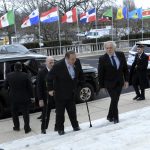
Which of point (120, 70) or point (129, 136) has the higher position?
point (120, 70)

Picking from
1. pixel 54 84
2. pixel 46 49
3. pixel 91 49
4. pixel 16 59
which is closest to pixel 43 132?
pixel 54 84

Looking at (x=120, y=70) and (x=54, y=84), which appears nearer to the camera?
(x=54, y=84)

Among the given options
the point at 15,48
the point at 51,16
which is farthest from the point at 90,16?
the point at 15,48

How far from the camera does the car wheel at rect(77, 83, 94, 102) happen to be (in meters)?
10.3

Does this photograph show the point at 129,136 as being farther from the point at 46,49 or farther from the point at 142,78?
the point at 46,49

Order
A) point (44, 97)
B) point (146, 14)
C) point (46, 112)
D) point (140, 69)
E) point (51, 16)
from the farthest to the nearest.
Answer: point (146, 14)
point (51, 16)
point (140, 69)
point (44, 97)
point (46, 112)

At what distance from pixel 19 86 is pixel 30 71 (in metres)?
2.09

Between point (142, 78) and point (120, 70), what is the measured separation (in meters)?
3.10

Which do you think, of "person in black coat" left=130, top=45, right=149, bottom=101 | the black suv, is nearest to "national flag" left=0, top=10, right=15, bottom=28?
the black suv

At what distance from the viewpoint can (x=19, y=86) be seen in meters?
7.32

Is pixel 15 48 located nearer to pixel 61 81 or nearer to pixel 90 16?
pixel 90 16

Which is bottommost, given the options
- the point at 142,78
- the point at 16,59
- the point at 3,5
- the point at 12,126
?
the point at 12,126

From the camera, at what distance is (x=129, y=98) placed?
34.6ft

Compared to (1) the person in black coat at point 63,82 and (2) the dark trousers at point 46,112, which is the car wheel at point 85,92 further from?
(1) the person in black coat at point 63,82
